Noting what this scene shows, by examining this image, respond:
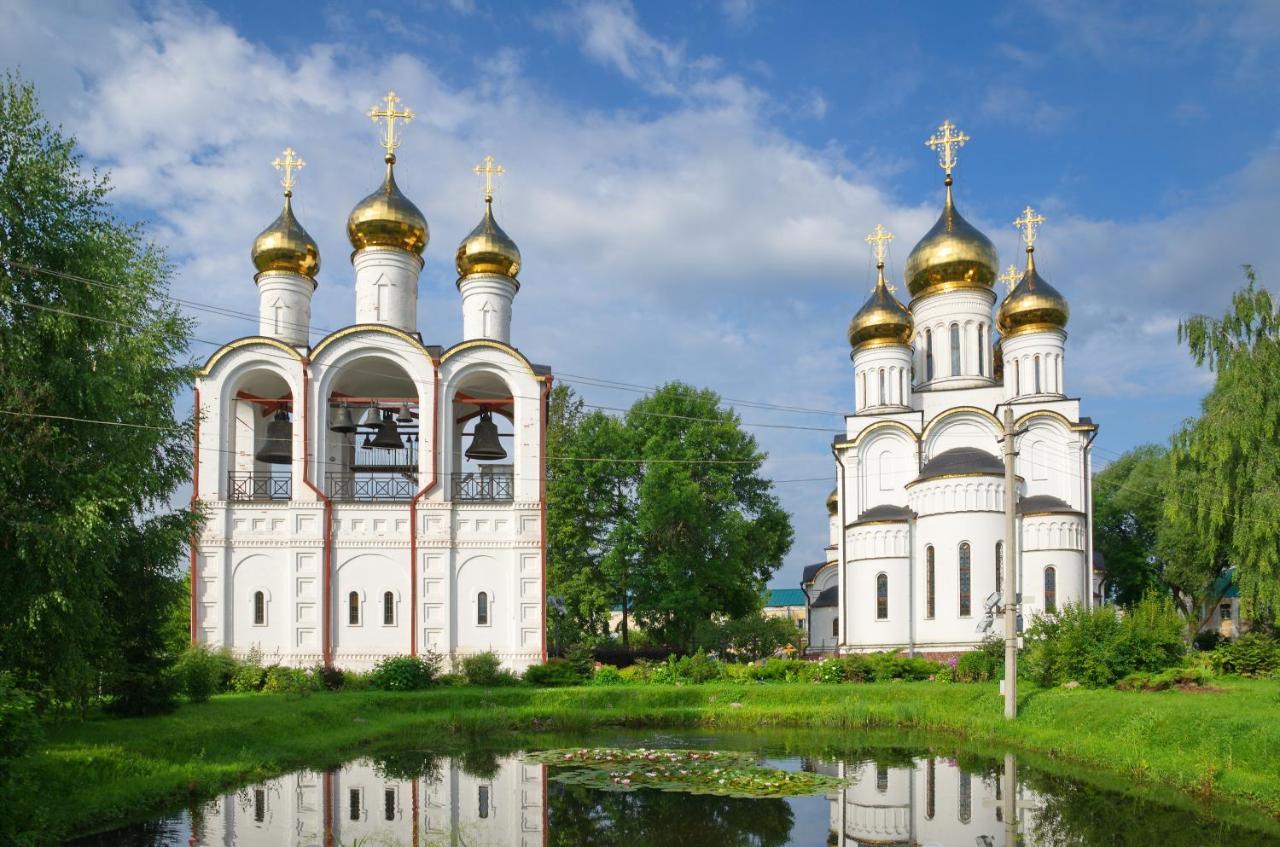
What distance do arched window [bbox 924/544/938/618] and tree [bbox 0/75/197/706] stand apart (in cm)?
2225

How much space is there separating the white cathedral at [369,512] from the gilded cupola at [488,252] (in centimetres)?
312

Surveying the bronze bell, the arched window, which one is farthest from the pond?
the arched window

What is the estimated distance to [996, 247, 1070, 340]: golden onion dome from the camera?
3691 centimetres

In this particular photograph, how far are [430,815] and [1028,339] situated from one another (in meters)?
29.1

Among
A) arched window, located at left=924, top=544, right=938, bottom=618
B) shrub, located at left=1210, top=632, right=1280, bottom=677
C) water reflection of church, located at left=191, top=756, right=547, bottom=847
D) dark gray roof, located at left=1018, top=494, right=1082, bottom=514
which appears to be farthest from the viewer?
dark gray roof, located at left=1018, top=494, right=1082, bottom=514

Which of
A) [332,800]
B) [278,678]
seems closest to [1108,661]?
[332,800]

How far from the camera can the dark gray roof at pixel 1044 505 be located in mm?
32625

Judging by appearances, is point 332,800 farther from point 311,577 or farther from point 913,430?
point 913,430

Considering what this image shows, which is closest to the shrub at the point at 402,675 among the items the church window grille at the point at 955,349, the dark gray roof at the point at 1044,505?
the dark gray roof at the point at 1044,505

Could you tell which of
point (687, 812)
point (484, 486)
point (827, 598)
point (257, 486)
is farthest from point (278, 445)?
point (827, 598)

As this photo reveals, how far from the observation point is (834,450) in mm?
37281

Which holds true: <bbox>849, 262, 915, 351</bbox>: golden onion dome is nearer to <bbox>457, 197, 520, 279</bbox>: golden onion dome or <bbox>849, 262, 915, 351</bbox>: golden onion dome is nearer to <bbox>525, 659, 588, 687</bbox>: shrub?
<bbox>457, 197, 520, 279</bbox>: golden onion dome

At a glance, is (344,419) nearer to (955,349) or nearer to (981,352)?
(955,349)

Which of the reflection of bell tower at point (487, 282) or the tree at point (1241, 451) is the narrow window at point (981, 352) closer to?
the tree at point (1241, 451)
